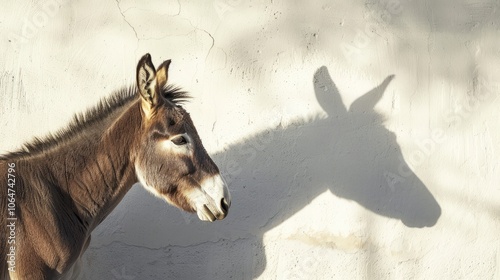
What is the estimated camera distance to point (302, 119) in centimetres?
523

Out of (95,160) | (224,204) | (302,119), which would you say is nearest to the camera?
(224,204)

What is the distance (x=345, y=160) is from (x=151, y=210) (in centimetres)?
140

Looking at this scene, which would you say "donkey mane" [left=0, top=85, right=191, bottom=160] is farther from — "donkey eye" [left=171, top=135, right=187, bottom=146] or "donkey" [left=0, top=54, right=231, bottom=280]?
"donkey eye" [left=171, top=135, right=187, bottom=146]

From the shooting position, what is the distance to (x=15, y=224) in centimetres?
392

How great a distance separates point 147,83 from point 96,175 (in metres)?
0.61

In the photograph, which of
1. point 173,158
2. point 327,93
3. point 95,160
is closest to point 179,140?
point 173,158

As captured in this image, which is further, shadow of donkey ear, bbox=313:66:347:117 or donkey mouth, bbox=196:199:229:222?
shadow of donkey ear, bbox=313:66:347:117

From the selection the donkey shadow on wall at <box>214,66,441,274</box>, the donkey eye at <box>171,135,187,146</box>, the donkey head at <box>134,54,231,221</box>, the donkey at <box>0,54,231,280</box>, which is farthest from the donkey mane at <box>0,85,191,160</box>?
the donkey shadow on wall at <box>214,66,441,274</box>

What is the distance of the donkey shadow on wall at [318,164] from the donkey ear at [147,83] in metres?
1.18

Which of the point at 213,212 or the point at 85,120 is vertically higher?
the point at 85,120

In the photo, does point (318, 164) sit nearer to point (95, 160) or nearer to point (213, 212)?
point (213, 212)

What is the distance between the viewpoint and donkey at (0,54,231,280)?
3.94 m

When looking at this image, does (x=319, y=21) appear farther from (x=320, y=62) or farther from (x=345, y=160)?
(x=345, y=160)

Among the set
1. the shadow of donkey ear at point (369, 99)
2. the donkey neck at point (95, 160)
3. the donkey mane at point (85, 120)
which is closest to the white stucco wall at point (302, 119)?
the shadow of donkey ear at point (369, 99)
